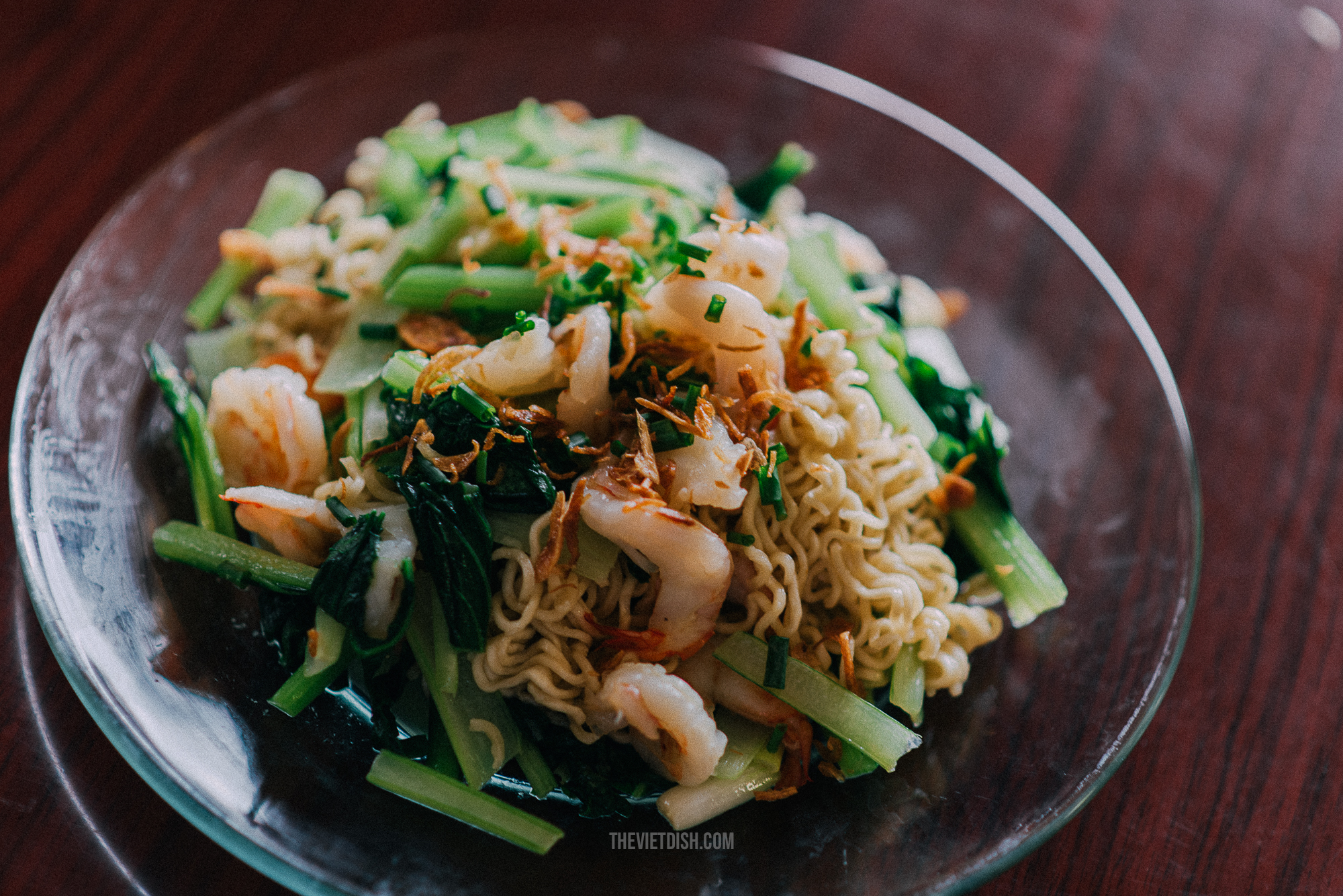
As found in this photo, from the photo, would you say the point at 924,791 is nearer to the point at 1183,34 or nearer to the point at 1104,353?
the point at 1104,353

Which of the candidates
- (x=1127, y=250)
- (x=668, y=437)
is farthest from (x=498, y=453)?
(x=1127, y=250)

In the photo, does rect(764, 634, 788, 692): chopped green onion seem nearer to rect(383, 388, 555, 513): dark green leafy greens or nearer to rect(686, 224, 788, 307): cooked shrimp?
rect(383, 388, 555, 513): dark green leafy greens

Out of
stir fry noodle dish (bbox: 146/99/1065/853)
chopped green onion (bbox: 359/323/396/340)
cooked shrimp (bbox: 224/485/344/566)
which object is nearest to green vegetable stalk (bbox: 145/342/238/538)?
stir fry noodle dish (bbox: 146/99/1065/853)

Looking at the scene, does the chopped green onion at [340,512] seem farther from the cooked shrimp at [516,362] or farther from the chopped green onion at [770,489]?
the chopped green onion at [770,489]

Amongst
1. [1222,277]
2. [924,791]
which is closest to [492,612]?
[924,791]

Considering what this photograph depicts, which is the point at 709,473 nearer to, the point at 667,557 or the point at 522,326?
the point at 667,557

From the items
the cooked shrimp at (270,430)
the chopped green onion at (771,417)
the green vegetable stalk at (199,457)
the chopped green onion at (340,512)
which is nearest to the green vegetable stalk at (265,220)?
the green vegetable stalk at (199,457)

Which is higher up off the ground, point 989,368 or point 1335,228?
point 1335,228
